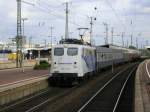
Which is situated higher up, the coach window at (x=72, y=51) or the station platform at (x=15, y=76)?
the coach window at (x=72, y=51)

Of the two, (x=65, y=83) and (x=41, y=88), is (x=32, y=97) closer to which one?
(x=41, y=88)

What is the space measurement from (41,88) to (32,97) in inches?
164

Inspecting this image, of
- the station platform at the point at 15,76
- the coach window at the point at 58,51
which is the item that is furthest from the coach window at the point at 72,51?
the station platform at the point at 15,76

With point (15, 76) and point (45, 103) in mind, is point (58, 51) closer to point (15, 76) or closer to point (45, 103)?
point (15, 76)

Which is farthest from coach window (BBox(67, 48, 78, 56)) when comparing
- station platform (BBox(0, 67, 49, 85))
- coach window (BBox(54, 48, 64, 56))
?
station platform (BBox(0, 67, 49, 85))

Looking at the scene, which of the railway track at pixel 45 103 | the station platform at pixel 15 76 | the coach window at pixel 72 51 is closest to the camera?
the railway track at pixel 45 103

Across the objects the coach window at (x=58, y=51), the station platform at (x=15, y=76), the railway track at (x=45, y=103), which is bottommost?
the railway track at (x=45, y=103)

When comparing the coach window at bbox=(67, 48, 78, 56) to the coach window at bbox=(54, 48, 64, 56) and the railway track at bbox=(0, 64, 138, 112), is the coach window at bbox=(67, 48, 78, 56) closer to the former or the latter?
the coach window at bbox=(54, 48, 64, 56)

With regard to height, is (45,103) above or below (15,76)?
below

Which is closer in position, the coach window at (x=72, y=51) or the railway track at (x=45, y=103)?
the railway track at (x=45, y=103)

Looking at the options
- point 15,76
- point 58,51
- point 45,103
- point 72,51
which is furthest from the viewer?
point 15,76

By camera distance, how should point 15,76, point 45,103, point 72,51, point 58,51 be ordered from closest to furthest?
1. point 45,103
2. point 72,51
3. point 58,51
4. point 15,76

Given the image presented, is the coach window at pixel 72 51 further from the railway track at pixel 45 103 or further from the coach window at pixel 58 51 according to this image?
the railway track at pixel 45 103

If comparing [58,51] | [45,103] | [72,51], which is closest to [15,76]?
[58,51]
